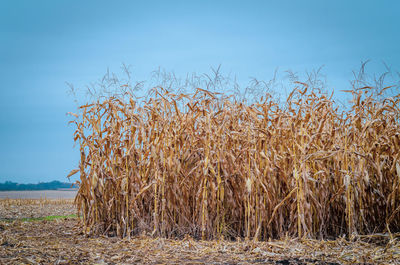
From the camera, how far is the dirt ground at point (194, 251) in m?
3.98

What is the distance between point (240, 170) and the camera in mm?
4980

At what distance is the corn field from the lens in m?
4.86

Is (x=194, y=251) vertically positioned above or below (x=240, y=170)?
below

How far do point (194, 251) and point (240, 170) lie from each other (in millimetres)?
1276

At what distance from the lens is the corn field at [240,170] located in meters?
4.86

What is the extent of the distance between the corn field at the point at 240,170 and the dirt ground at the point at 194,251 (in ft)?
0.75

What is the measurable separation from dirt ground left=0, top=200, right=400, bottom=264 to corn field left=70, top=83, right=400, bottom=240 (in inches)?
9.0

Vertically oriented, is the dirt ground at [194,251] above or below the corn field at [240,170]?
below

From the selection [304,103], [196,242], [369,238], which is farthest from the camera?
[304,103]

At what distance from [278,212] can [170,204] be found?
149cm

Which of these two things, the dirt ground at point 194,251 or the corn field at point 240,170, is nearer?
the dirt ground at point 194,251

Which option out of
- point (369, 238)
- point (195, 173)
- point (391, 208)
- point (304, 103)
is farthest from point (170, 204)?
point (391, 208)

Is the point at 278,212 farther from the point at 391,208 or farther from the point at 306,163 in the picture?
the point at 391,208

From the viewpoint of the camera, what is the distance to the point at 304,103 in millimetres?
5480
